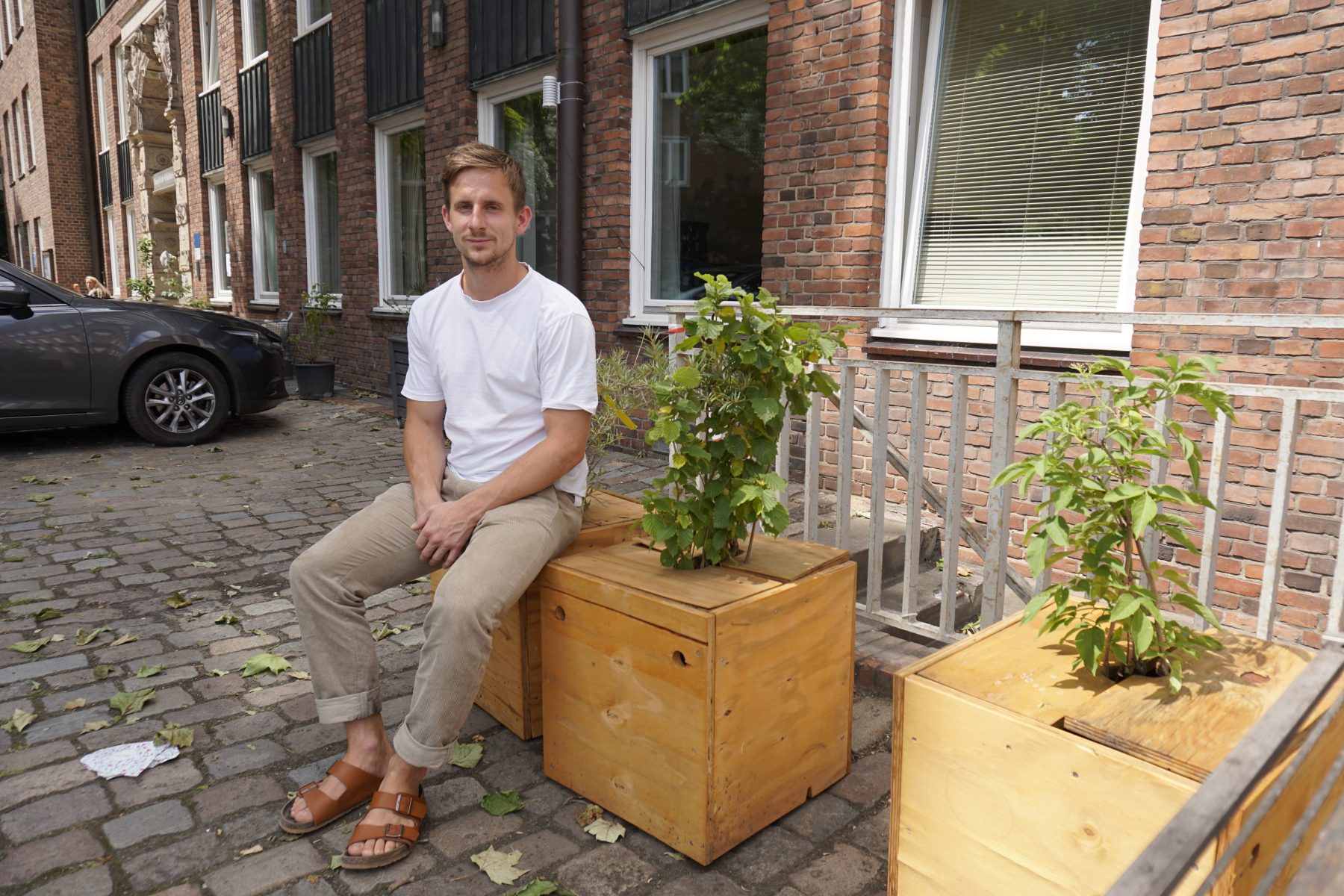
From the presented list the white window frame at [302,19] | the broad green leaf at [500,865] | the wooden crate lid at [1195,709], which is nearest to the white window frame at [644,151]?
the broad green leaf at [500,865]

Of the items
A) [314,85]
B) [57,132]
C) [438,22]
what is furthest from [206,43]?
[57,132]

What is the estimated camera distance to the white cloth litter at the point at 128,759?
2543 millimetres

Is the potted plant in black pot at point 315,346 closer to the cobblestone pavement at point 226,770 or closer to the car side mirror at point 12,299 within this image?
the car side mirror at point 12,299

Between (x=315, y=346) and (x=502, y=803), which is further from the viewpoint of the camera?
(x=315, y=346)

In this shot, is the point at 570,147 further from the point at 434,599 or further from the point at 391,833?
the point at 391,833

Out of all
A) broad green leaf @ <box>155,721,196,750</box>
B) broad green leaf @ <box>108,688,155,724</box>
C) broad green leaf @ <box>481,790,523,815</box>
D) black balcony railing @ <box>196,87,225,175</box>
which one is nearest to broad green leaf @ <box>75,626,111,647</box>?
broad green leaf @ <box>108,688,155,724</box>

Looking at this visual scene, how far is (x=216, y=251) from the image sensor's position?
15.9 metres

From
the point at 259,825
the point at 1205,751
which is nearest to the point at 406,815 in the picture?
the point at 259,825

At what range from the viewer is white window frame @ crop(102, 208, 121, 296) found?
23000 millimetres

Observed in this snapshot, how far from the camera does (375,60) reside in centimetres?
1011

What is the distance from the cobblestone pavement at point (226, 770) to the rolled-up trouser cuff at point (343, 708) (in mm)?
250

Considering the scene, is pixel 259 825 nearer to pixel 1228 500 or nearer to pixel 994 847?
pixel 994 847

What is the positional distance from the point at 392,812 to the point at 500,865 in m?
0.30

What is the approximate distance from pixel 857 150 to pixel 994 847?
13.5ft
